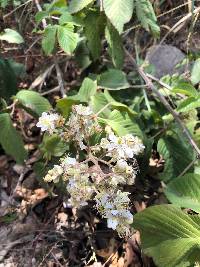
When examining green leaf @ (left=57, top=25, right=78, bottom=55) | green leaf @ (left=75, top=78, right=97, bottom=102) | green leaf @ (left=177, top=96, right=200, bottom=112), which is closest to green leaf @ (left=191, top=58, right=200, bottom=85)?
green leaf @ (left=177, top=96, right=200, bottom=112)

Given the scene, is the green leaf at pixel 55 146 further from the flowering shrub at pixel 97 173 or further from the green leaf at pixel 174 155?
the green leaf at pixel 174 155

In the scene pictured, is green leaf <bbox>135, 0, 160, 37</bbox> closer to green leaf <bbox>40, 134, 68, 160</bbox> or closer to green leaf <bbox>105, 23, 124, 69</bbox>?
green leaf <bbox>105, 23, 124, 69</bbox>

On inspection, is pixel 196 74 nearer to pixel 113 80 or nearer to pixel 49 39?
pixel 113 80

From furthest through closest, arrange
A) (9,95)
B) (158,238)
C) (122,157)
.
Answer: (9,95), (158,238), (122,157)

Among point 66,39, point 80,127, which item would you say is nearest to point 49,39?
point 66,39

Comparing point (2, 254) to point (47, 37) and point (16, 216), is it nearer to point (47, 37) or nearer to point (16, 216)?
point (16, 216)

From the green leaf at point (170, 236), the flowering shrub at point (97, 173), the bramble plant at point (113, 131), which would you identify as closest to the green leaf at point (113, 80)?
the bramble plant at point (113, 131)

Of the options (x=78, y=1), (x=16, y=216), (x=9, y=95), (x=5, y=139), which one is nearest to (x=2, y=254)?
(x=16, y=216)
